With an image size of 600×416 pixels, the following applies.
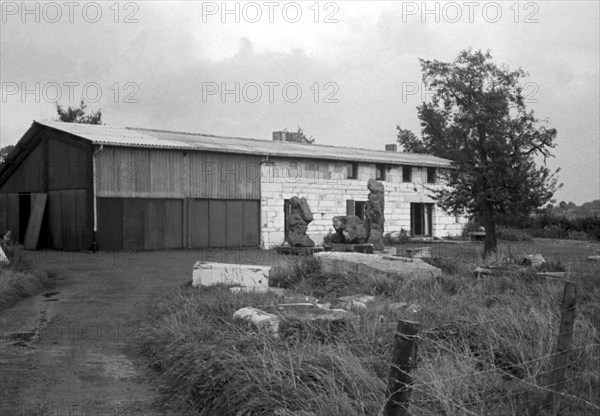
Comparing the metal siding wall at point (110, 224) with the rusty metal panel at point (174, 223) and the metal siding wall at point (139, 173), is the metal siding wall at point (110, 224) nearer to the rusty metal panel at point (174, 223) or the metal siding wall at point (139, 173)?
the metal siding wall at point (139, 173)

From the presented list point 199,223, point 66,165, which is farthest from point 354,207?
point 66,165

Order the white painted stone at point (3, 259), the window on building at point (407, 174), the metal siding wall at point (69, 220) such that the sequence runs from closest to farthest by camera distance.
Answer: the white painted stone at point (3, 259)
the metal siding wall at point (69, 220)
the window on building at point (407, 174)

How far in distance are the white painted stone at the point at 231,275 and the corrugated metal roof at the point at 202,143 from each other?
12.3m

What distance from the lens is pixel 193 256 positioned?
23.4 metres

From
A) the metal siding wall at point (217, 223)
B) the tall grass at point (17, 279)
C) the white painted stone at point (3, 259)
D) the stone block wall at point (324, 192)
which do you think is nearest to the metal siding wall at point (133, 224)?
the metal siding wall at point (217, 223)

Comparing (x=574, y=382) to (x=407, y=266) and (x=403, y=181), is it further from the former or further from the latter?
(x=403, y=181)

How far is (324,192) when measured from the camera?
31828mm

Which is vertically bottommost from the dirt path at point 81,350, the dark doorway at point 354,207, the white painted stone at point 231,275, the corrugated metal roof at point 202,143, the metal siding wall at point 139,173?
the dirt path at point 81,350

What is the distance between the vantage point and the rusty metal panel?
26.3 meters

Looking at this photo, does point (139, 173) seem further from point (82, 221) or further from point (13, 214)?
point (13, 214)

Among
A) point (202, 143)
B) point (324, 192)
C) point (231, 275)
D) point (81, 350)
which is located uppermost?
point (202, 143)

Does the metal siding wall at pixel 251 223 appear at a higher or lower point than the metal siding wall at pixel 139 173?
lower

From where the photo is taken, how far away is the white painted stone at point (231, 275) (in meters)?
12.8

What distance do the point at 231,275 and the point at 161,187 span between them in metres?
13.8
